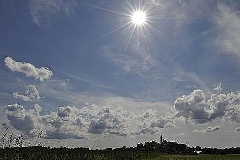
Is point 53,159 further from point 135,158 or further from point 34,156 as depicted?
point 135,158

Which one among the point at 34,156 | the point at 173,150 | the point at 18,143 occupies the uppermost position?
the point at 173,150

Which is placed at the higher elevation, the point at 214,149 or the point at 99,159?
the point at 214,149

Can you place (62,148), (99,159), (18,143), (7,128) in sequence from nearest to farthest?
(7,128) → (18,143) → (99,159) → (62,148)

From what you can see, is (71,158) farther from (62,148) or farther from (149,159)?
(62,148)

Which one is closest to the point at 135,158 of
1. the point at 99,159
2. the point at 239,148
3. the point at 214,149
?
the point at 99,159

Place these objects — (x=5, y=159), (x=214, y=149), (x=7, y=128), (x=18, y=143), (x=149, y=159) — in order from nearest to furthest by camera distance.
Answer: (x=7, y=128) < (x=18, y=143) < (x=5, y=159) < (x=149, y=159) < (x=214, y=149)

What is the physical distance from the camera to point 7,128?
36.8 m

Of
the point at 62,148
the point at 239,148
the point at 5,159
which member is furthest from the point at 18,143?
the point at 239,148

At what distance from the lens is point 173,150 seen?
19788cm

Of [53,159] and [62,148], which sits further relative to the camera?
[62,148]

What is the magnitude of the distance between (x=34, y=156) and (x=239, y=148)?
131085mm

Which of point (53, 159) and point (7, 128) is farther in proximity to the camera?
point (53, 159)

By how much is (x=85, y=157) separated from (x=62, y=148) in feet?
121

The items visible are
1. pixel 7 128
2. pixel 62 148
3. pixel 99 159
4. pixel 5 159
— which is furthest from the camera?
pixel 62 148
